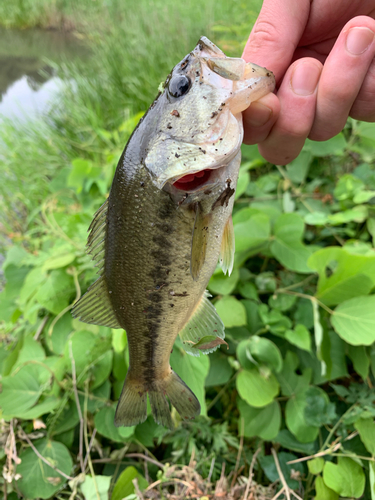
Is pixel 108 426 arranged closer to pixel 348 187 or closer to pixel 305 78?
pixel 305 78

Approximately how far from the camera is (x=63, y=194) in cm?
314

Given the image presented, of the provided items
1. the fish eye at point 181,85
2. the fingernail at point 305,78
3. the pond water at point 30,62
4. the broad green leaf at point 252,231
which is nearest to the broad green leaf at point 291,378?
the broad green leaf at point 252,231

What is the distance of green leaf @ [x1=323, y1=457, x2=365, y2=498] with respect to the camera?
4.66ft

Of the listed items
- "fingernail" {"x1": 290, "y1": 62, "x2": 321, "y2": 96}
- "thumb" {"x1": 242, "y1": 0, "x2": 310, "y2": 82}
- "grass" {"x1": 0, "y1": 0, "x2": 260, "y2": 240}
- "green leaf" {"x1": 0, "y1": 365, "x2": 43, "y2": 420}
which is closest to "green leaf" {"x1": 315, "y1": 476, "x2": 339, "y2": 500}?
"green leaf" {"x1": 0, "y1": 365, "x2": 43, "y2": 420}

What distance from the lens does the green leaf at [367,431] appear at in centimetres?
146

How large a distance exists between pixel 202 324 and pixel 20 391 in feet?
3.95

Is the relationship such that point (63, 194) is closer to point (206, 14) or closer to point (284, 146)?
point (284, 146)

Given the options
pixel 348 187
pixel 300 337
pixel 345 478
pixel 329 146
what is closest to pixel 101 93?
pixel 329 146

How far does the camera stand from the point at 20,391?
174 centimetres

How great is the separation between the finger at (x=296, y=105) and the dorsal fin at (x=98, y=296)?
0.83 metres

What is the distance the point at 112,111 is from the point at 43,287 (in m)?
3.51

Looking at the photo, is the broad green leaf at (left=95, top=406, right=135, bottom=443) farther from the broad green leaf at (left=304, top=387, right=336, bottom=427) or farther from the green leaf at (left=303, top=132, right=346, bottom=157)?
the green leaf at (left=303, top=132, right=346, bottom=157)

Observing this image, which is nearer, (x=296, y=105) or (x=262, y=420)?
(x=296, y=105)

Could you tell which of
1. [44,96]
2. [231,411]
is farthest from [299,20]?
[44,96]
